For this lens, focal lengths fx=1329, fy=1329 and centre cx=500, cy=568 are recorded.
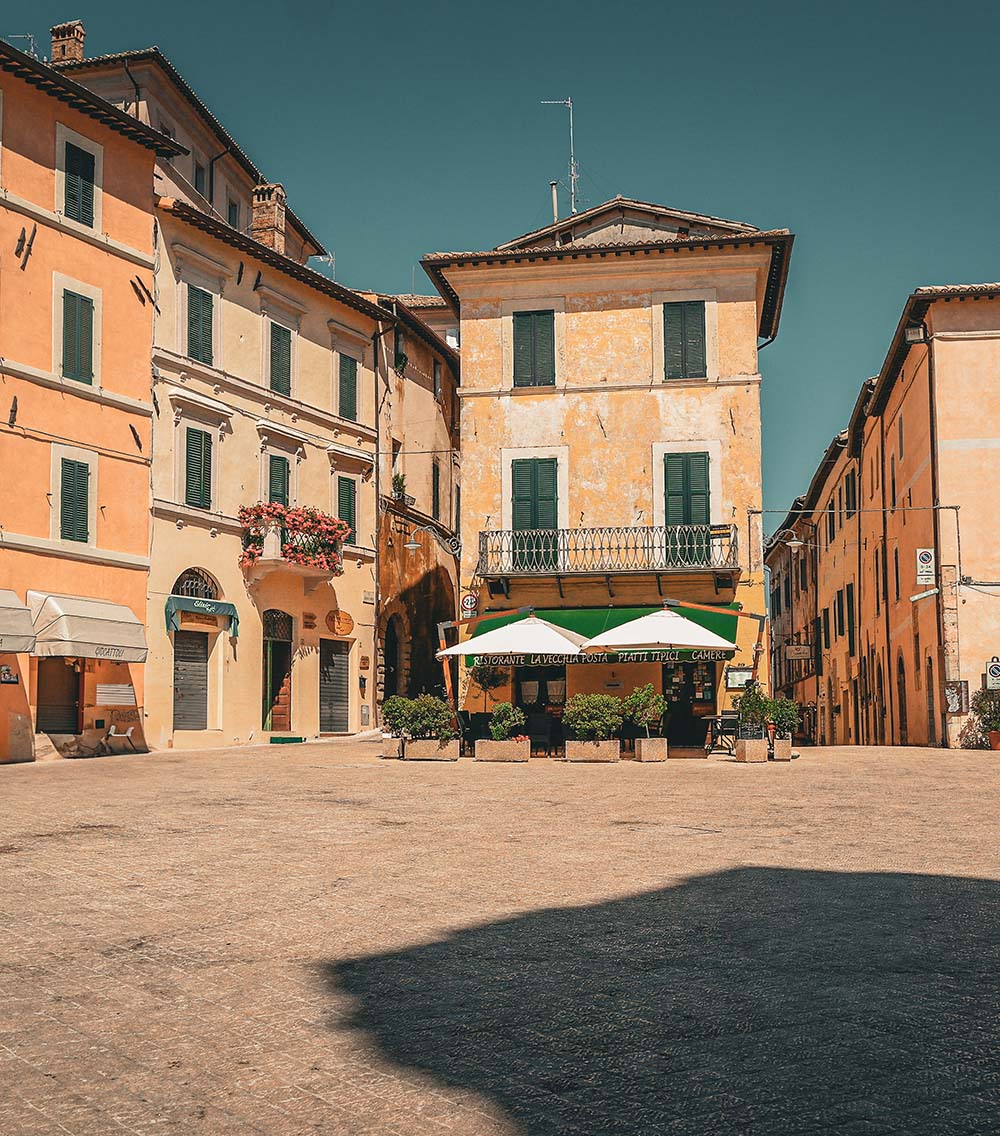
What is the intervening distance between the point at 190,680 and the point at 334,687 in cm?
496

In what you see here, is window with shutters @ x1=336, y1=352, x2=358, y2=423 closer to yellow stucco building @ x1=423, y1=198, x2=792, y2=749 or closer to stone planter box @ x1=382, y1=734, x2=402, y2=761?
yellow stucco building @ x1=423, y1=198, x2=792, y2=749

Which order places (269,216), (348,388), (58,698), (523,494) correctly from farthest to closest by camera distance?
(269,216), (348,388), (523,494), (58,698)

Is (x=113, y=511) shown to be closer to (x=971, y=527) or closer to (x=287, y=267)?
(x=287, y=267)

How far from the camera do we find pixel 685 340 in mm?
30422

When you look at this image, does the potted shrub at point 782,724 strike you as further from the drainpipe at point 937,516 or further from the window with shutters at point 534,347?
the window with shutters at point 534,347

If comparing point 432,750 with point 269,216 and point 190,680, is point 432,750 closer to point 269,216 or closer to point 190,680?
point 190,680

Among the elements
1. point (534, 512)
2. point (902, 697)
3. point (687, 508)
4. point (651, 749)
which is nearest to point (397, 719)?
point (651, 749)

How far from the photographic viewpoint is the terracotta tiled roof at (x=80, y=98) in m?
23.9

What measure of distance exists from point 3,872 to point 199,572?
64.3ft

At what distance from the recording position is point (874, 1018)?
5328 millimetres

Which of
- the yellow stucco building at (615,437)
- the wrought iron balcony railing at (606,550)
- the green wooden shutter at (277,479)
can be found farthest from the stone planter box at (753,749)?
the green wooden shutter at (277,479)

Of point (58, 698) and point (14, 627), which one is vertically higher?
point (14, 627)

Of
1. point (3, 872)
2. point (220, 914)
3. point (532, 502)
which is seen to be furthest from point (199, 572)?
point (220, 914)

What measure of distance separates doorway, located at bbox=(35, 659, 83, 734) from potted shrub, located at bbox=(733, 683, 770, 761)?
40.5ft
